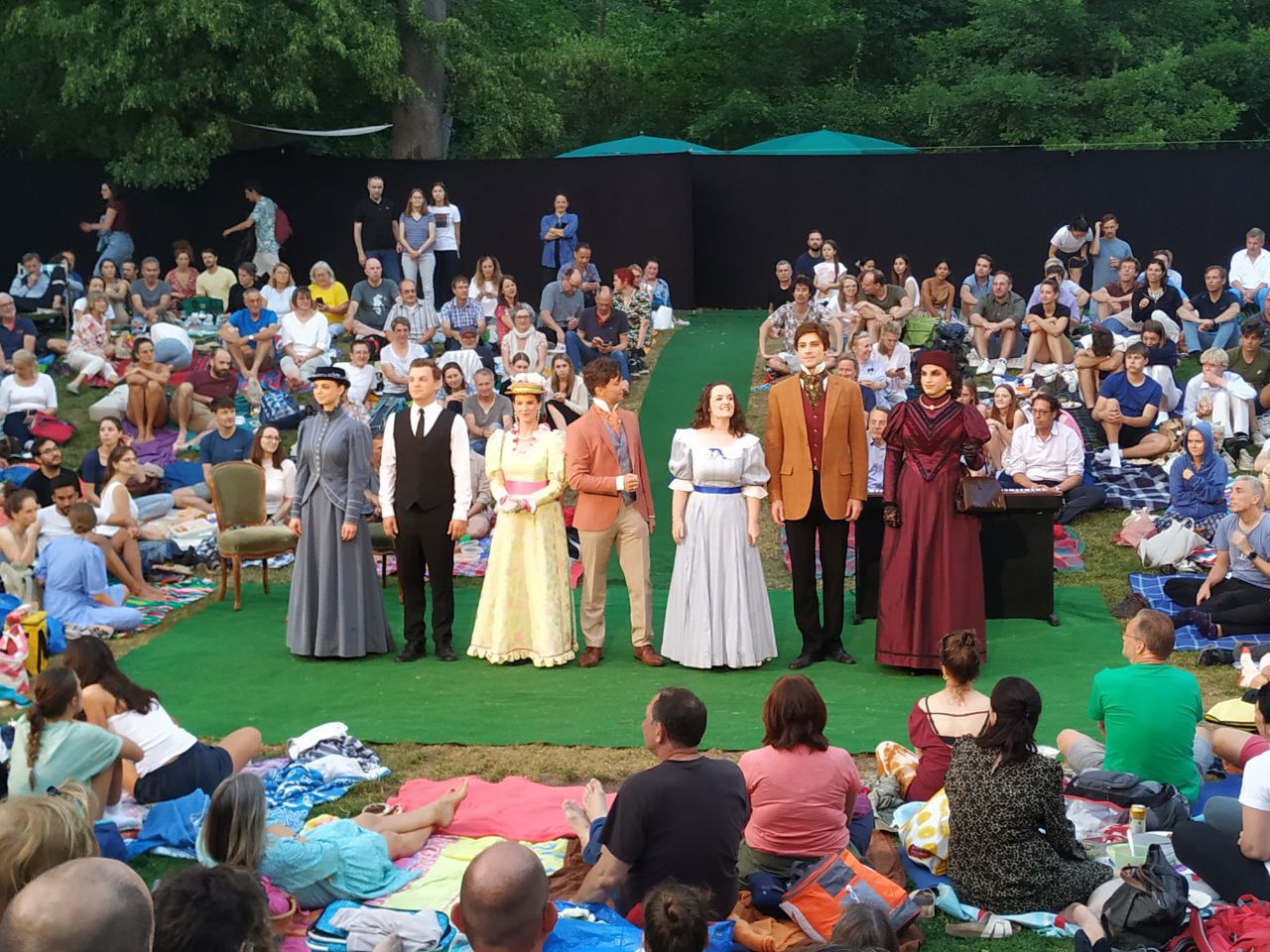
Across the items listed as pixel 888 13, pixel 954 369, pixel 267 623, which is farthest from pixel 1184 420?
pixel 888 13

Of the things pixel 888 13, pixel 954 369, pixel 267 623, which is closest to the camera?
pixel 954 369

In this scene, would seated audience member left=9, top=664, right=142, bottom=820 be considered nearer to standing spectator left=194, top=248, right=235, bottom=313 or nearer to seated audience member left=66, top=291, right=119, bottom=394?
seated audience member left=66, top=291, right=119, bottom=394

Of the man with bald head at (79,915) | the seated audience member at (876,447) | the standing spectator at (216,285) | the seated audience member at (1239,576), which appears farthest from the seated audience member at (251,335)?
the man with bald head at (79,915)

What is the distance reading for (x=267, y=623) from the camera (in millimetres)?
9453

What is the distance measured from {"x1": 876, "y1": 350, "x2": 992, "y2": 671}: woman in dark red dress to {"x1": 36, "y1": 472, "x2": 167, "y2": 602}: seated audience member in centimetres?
458

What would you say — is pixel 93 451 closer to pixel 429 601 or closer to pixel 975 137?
pixel 429 601

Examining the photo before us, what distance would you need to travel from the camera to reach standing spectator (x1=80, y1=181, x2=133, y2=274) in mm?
17453

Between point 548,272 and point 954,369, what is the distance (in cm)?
950

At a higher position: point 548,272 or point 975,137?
point 975,137

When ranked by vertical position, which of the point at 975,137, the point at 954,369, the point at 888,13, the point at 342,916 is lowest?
the point at 342,916

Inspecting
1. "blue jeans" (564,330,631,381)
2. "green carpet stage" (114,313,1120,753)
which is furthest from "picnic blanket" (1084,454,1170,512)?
"blue jeans" (564,330,631,381)

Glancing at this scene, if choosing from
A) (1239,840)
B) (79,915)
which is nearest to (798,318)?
(1239,840)

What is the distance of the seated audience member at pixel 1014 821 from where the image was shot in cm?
519

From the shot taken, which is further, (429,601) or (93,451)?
(93,451)
